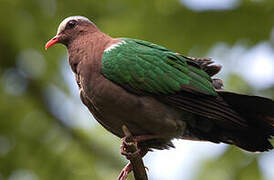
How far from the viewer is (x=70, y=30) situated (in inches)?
230

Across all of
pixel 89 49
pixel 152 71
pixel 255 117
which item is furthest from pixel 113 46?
pixel 255 117

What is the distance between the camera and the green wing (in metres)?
5.16

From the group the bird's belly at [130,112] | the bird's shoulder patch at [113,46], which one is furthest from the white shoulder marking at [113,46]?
the bird's belly at [130,112]

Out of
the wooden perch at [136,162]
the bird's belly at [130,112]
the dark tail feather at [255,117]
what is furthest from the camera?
the dark tail feather at [255,117]

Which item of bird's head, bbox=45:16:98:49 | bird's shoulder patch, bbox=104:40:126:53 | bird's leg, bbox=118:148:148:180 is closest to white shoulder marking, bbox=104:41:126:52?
bird's shoulder patch, bbox=104:40:126:53

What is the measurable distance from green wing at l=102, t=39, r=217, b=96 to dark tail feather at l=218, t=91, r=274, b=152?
224mm

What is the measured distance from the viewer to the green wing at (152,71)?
203 inches

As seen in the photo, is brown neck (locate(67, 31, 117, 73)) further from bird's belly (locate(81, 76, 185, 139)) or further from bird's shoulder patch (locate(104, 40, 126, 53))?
bird's belly (locate(81, 76, 185, 139))

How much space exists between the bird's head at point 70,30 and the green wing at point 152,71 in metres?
0.56

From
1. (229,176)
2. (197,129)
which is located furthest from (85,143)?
(197,129)

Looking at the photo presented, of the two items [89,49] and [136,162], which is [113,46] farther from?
[136,162]

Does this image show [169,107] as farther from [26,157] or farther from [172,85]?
[26,157]

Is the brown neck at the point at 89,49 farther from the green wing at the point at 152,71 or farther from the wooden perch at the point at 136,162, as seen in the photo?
the wooden perch at the point at 136,162

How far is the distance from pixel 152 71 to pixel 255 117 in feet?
3.20
